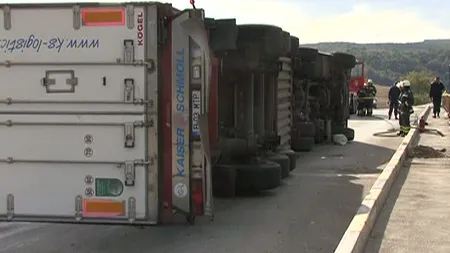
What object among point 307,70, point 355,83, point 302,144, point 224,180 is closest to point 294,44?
point 307,70

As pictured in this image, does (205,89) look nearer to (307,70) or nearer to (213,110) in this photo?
(213,110)

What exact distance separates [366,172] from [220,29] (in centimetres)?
536

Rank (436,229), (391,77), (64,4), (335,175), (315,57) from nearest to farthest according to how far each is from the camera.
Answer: (64,4) < (436,229) < (335,175) < (315,57) < (391,77)

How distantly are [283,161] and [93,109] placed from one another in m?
5.00

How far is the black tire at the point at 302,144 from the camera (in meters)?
15.1

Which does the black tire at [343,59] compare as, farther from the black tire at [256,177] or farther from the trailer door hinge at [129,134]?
the trailer door hinge at [129,134]

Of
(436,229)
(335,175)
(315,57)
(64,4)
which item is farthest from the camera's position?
(315,57)

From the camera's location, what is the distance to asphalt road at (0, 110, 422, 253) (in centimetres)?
659

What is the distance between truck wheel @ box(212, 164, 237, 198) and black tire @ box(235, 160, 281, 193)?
11cm

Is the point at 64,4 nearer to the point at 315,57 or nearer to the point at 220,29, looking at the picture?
the point at 220,29

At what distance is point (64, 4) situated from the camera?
630cm

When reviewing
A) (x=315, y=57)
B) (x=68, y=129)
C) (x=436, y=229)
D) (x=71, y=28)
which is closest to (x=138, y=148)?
(x=68, y=129)

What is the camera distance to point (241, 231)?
7320mm

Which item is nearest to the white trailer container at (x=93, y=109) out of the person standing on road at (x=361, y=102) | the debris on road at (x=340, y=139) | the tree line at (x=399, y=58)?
the debris on road at (x=340, y=139)
